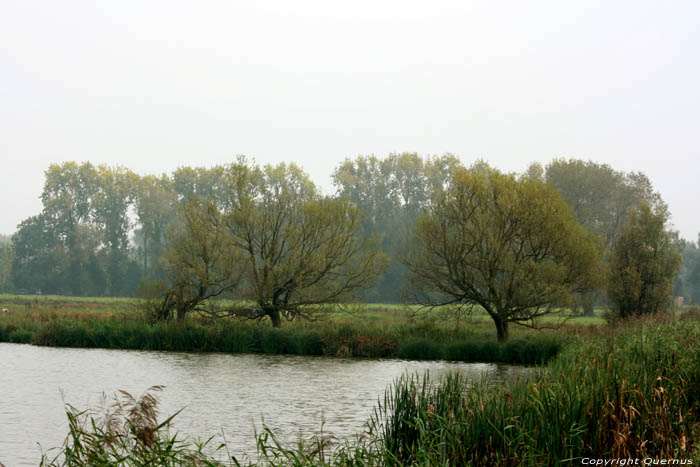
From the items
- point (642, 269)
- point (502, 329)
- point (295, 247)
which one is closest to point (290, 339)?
point (295, 247)

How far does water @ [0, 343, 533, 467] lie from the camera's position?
14.5m

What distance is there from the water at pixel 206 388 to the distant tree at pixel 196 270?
14.3 feet

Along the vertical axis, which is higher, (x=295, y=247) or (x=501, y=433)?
(x=295, y=247)

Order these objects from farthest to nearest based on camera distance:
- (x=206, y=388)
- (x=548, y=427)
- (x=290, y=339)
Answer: (x=290, y=339) < (x=206, y=388) < (x=548, y=427)

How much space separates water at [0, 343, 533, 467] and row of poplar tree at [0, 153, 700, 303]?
1940 inches

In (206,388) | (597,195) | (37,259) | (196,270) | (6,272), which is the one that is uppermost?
(597,195)

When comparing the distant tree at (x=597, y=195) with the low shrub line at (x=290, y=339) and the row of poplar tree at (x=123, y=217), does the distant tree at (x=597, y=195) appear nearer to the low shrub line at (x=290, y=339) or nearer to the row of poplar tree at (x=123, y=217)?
the row of poplar tree at (x=123, y=217)

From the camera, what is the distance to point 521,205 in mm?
29578

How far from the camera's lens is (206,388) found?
20.4m

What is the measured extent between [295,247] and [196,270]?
4708mm

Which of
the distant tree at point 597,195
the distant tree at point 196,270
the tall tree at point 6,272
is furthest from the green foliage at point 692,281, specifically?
the tall tree at point 6,272

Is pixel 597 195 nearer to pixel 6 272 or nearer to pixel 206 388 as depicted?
pixel 206 388

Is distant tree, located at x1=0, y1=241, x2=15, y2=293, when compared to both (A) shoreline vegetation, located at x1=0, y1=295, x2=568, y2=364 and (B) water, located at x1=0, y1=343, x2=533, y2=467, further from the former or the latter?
(B) water, located at x1=0, y1=343, x2=533, y2=467

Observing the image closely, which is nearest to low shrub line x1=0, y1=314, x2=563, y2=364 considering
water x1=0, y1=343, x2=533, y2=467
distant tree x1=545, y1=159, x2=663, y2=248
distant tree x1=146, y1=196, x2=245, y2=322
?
water x1=0, y1=343, x2=533, y2=467
